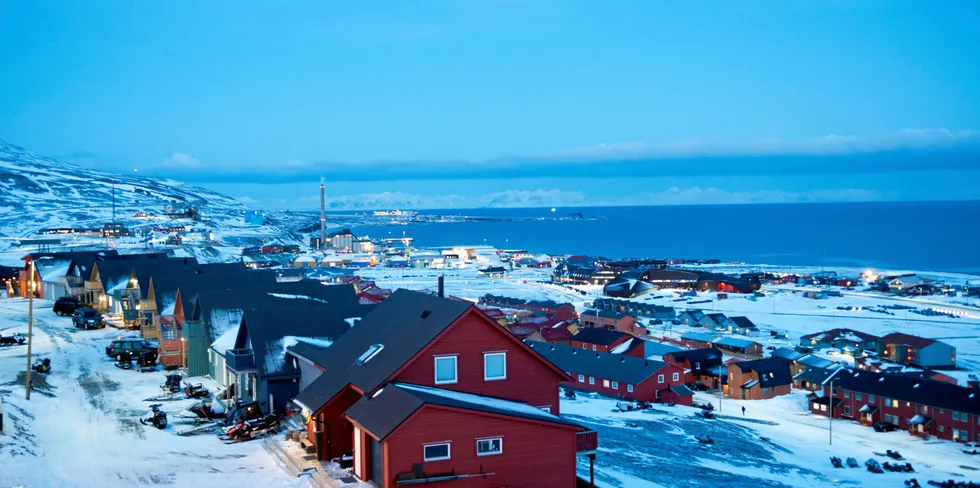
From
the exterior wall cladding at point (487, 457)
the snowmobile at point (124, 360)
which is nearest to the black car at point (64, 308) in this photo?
the snowmobile at point (124, 360)

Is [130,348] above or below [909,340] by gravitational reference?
above

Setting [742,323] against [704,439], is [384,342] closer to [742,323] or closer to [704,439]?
[704,439]

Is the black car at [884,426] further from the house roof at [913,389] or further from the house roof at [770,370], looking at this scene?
the house roof at [770,370]

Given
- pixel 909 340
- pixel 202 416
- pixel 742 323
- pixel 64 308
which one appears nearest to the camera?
pixel 202 416

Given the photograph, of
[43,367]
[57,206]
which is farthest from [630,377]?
[57,206]

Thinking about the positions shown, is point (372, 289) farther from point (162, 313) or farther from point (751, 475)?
Result: point (751, 475)

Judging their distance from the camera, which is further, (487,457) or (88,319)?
(88,319)
